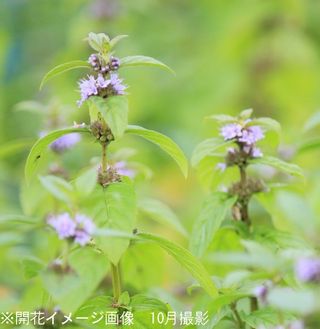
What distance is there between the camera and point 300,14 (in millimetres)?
3203

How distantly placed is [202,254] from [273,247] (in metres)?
0.11

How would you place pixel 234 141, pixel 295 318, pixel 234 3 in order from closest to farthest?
pixel 295 318 → pixel 234 141 → pixel 234 3

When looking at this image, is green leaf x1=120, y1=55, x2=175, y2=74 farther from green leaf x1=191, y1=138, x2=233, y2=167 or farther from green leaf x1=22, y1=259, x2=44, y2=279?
green leaf x1=22, y1=259, x2=44, y2=279

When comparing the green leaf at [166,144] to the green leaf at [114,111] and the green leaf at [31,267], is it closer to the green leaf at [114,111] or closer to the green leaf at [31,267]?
the green leaf at [114,111]

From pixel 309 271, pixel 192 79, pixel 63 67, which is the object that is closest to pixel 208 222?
pixel 63 67

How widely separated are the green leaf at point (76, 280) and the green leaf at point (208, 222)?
245 mm

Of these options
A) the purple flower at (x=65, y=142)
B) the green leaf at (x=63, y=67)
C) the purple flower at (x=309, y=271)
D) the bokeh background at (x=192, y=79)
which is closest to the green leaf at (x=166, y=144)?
the green leaf at (x=63, y=67)

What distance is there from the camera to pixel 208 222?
1274 mm

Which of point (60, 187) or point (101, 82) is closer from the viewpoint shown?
point (60, 187)

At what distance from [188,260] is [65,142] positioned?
0.58 metres

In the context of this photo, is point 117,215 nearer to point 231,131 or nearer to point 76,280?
point 76,280

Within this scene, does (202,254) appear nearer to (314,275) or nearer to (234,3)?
(314,275)

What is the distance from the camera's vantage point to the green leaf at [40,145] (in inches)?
44.9

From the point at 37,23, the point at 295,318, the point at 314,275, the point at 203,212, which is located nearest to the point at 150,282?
the point at 203,212
